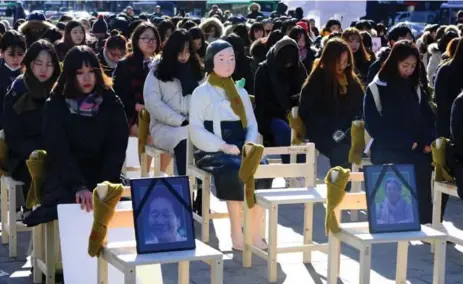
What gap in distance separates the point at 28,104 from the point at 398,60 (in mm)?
2953

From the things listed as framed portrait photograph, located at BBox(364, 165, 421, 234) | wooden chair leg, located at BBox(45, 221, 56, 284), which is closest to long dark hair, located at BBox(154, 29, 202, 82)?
wooden chair leg, located at BBox(45, 221, 56, 284)

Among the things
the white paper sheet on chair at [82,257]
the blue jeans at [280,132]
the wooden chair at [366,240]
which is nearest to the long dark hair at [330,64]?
the blue jeans at [280,132]

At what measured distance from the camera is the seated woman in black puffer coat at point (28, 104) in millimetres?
6957

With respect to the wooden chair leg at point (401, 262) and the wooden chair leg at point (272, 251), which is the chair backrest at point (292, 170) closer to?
the wooden chair leg at point (272, 251)

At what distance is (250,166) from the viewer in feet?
22.0

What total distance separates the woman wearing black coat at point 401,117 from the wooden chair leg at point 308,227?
1009mm

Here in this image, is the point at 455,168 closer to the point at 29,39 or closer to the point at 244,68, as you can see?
the point at 244,68

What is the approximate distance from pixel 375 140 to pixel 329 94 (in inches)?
35.5

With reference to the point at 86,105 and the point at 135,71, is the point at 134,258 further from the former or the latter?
the point at 135,71

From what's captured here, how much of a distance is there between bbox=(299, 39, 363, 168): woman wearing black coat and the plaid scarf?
288cm

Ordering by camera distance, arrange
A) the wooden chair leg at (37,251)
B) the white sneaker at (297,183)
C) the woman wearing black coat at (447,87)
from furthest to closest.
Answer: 1. the white sneaker at (297,183)
2. the woman wearing black coat at (447,87)
3. the wooden chair leg at (37,251)

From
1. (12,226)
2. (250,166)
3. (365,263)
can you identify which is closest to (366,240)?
(365,263)

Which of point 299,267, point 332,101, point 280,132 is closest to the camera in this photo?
point 299,267

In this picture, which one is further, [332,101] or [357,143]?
[332,101]
